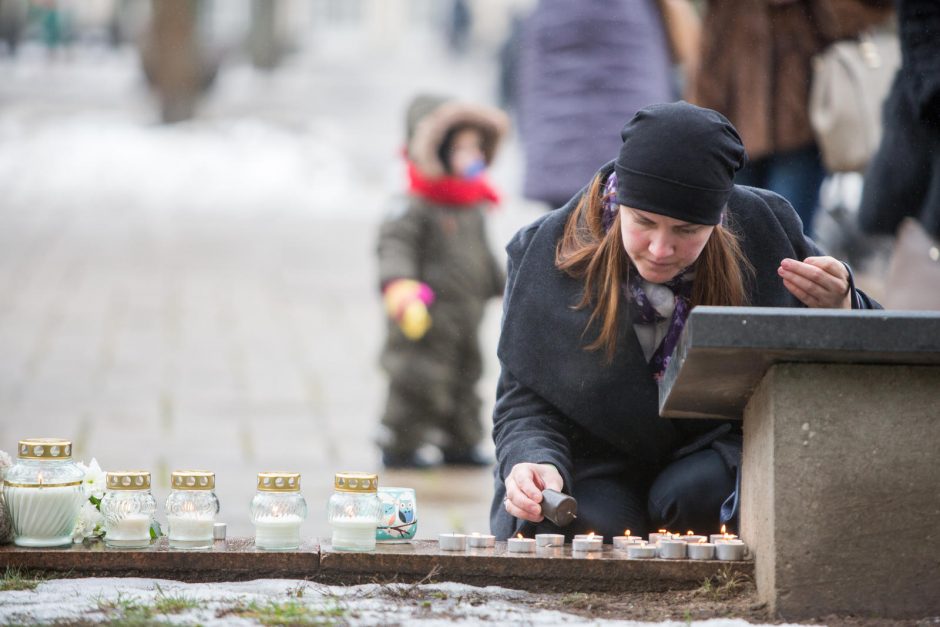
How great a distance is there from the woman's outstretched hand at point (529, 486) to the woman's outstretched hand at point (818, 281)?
67 cm

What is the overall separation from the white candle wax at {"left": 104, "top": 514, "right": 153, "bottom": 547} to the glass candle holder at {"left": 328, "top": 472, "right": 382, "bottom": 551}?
41cm

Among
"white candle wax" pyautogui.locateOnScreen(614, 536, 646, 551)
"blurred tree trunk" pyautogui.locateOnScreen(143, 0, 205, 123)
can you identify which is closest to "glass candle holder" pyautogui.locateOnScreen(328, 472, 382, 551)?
"white candle wax" pyautogui.locateOnScreen(614, 536, 646, 551)

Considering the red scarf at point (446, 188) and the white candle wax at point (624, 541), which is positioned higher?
the red scarf at point (446, 188)

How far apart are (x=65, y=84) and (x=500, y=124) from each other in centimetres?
2408

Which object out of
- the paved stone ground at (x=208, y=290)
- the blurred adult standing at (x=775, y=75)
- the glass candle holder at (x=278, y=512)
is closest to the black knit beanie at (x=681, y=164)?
the glass candle holder at (x=278, y=512)

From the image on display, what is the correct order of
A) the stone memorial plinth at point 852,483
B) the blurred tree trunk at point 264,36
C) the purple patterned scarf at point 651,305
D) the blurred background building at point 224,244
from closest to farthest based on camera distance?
the stone memorial plinth at point 852,483 → the purple patterned scarf at point 651,305 → the blurred background building at point 224,244 → the blurred tree trunk at point 264,36

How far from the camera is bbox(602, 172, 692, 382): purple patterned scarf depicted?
3471 millimetres

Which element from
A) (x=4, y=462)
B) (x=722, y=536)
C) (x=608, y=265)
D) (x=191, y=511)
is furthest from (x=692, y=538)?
(x=4, y=462)

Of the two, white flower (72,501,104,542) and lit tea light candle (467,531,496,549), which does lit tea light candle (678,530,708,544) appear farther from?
white flower (72,501,104,542)

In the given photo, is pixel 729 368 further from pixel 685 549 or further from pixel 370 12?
pixel 370 12

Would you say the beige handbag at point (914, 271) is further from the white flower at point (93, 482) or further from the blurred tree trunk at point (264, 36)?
the blurred tree trunk at point (264, 36)

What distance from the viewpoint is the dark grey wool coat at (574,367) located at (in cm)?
348

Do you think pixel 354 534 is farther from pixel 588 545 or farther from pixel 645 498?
pixel 645 498

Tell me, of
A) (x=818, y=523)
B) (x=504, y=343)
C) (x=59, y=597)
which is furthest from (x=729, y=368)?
(x=59, y=597)
